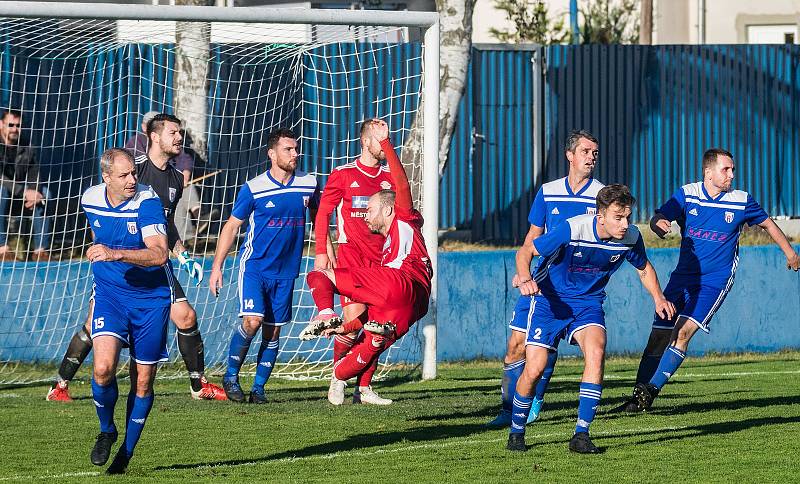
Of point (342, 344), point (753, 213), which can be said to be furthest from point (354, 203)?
point (753, 213)

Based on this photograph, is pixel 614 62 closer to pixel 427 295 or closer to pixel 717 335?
pixel 717 335

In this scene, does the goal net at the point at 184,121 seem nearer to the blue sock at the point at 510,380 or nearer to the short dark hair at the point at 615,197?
the blue sock at the point at 510,380

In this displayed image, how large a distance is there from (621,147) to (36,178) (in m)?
9.40

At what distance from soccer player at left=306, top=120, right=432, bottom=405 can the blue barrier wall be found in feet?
15.9

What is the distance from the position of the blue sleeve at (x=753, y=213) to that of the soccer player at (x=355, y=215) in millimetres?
2787

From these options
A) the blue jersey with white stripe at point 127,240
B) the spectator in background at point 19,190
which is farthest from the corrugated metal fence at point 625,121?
the blue jersey with white stripe at point 127,240

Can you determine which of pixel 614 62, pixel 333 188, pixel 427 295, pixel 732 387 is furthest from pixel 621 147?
pixel 427 295

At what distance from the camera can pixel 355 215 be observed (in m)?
11.1

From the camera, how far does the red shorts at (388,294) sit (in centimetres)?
887

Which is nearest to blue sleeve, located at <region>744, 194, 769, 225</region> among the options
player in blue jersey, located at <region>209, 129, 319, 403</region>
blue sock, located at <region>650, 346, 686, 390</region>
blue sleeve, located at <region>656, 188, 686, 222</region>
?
blue sleeve, located at <region>656, 188, 686, 222</region>

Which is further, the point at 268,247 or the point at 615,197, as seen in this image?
the point at 268,247

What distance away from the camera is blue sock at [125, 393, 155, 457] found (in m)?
7.94

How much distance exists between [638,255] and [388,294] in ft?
5.21

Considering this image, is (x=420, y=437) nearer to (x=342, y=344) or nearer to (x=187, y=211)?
(x=342, y=344)
